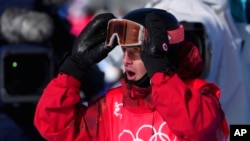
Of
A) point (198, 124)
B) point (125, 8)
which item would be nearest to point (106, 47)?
point (198, 124)

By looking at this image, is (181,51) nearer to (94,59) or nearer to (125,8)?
(94,59)

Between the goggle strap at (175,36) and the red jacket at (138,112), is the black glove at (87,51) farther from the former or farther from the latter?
the goggle strap at (175,36)

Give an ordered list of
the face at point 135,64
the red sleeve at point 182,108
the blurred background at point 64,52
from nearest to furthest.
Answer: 1. the red sleeve at point 182,108
2. the face at point 135,64
3. the blurred background at point 64,52

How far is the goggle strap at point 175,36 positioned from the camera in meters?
1.90

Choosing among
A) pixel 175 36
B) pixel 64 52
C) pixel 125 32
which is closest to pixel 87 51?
pixel 125 32

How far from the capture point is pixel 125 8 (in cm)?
307

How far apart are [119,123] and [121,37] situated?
22 centimetres

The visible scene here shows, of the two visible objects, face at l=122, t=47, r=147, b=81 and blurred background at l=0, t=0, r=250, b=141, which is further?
blurred background at l=0, t=0, r=250, b=141

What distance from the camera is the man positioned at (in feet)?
5.90

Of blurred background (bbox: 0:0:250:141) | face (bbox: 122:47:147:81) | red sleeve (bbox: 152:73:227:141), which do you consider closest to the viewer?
red sleeve (bbox: 152:73:227:141)

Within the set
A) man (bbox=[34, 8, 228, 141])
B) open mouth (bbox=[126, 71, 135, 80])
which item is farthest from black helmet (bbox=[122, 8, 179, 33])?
open mouth (bbox=[126, 71, 135, 80])

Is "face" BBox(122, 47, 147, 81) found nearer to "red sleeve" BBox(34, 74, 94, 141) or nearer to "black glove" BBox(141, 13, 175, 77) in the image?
"black glove" BBox(141, 13, 175, 77)

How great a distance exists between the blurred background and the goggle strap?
61cm

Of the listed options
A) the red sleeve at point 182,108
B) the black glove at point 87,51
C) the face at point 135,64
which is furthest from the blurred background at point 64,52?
the red sleeve at point 182,108
